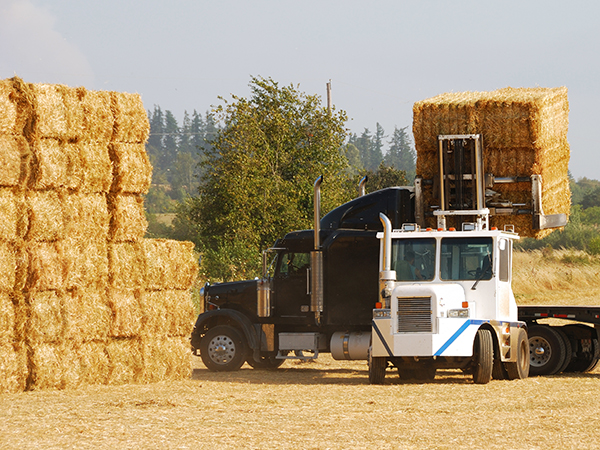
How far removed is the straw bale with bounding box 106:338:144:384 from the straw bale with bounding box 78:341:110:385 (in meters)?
0.09

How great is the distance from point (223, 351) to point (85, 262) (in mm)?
4852

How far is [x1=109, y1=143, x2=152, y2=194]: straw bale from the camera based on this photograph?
13.2m

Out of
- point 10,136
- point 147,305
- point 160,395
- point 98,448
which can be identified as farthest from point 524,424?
point 10,136

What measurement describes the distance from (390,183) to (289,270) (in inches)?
1462

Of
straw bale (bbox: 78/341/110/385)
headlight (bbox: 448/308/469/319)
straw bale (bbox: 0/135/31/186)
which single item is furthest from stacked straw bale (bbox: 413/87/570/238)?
straw bale (bbox: 0/135/31/186)

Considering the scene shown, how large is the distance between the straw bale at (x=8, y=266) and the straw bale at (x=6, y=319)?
0.13 meters

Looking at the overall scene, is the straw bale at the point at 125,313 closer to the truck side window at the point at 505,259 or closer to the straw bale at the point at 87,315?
the straw bale at the point at 87,315

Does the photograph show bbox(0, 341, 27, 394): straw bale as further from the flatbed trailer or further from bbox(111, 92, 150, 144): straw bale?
the flatbed trailer

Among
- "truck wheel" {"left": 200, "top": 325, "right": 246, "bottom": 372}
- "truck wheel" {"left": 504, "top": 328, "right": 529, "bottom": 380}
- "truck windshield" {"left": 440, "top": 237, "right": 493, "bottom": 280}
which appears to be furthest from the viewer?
"truck wheel" {"left": 200, "top": 325, "right": 246, "bottom": 372}

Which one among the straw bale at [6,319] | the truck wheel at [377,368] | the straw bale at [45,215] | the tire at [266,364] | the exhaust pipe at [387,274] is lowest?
the tire at [266,364]

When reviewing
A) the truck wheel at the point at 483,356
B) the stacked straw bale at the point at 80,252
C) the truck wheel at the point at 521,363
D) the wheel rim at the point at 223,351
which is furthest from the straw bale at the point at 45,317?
the truck wheel at the point at 521,363

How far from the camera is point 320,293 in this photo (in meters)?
15.7

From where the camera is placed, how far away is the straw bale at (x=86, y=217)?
12586 mm

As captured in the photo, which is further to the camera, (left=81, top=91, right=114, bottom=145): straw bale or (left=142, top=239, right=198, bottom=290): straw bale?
(left=142, top=239, right=198, bottom=290): straw bale
